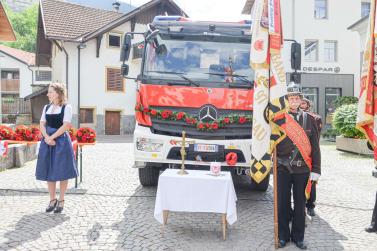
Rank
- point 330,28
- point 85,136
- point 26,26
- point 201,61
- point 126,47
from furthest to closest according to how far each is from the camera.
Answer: point 26,26 → point 330,28 → point 85,136 → point 126,47 → point 201,61

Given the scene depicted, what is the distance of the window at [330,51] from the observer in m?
28.7

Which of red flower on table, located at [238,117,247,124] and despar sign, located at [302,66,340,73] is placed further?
despar sign, located at [302,66,340,73]

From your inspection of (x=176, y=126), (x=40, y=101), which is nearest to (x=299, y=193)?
(x=176, y=126)

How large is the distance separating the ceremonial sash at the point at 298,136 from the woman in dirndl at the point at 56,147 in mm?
3128

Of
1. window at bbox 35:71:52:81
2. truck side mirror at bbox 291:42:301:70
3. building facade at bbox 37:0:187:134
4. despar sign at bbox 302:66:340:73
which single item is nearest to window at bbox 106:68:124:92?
building facade at bbox 37:0:187:134

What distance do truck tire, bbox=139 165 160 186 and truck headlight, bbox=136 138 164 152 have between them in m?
1.28

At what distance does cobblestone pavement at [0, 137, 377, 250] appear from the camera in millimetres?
4910

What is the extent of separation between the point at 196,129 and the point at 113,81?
21739 mm

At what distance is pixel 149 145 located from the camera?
A: 6.57 metres

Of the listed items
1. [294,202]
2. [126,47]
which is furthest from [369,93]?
A: [126,47]

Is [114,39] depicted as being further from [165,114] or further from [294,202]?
[294,202]

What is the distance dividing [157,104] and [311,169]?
9.06 ft

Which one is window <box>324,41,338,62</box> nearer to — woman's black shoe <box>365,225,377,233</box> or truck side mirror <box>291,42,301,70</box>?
truck side mirror <box>291,42,301,70</box>

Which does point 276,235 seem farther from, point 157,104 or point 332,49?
point 332,49
